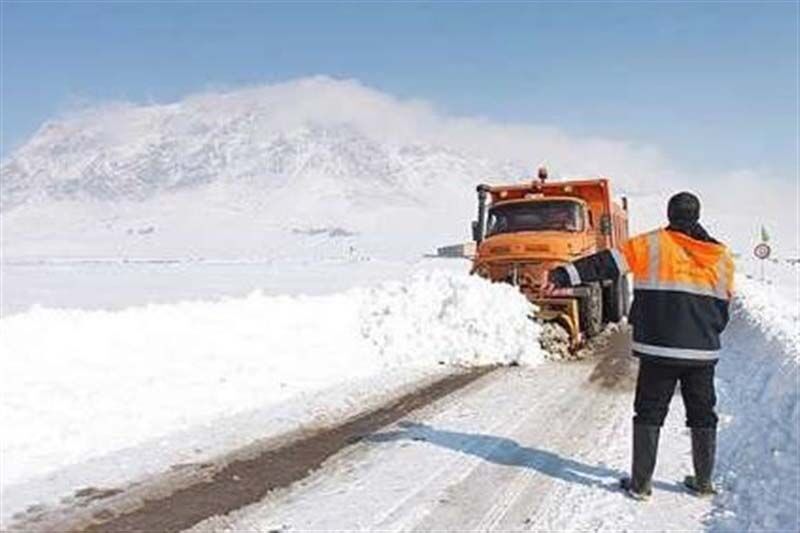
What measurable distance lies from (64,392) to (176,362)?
188cm

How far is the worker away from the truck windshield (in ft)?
29.5

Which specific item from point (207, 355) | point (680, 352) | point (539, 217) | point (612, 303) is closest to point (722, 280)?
point (680, 352)

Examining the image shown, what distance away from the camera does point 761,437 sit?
742 cm

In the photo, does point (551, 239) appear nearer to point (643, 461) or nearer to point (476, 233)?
point (476, 233)

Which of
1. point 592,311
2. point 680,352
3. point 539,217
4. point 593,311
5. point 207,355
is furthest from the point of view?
point 539,217

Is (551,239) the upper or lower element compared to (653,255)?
upper

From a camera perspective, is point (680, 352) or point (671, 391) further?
point (671, 391)

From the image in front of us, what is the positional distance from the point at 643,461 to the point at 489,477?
1.13m

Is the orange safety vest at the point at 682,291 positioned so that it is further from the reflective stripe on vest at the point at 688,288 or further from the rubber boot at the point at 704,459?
the rubber boot at the point at 704,459

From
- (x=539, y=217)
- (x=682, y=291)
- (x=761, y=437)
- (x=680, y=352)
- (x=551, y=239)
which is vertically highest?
(x=539, y=217)

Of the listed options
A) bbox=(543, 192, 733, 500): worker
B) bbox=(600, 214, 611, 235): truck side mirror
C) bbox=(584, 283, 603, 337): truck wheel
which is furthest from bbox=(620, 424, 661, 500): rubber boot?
bbox=(600, 214, 611, 235): truck side mirror

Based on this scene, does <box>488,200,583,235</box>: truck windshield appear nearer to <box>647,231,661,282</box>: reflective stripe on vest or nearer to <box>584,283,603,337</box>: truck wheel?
<box>584,283,603,337</box>: truck wheel

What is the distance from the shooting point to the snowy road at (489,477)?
5.95 metres

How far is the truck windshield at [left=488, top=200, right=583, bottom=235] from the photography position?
1557 centimetres
